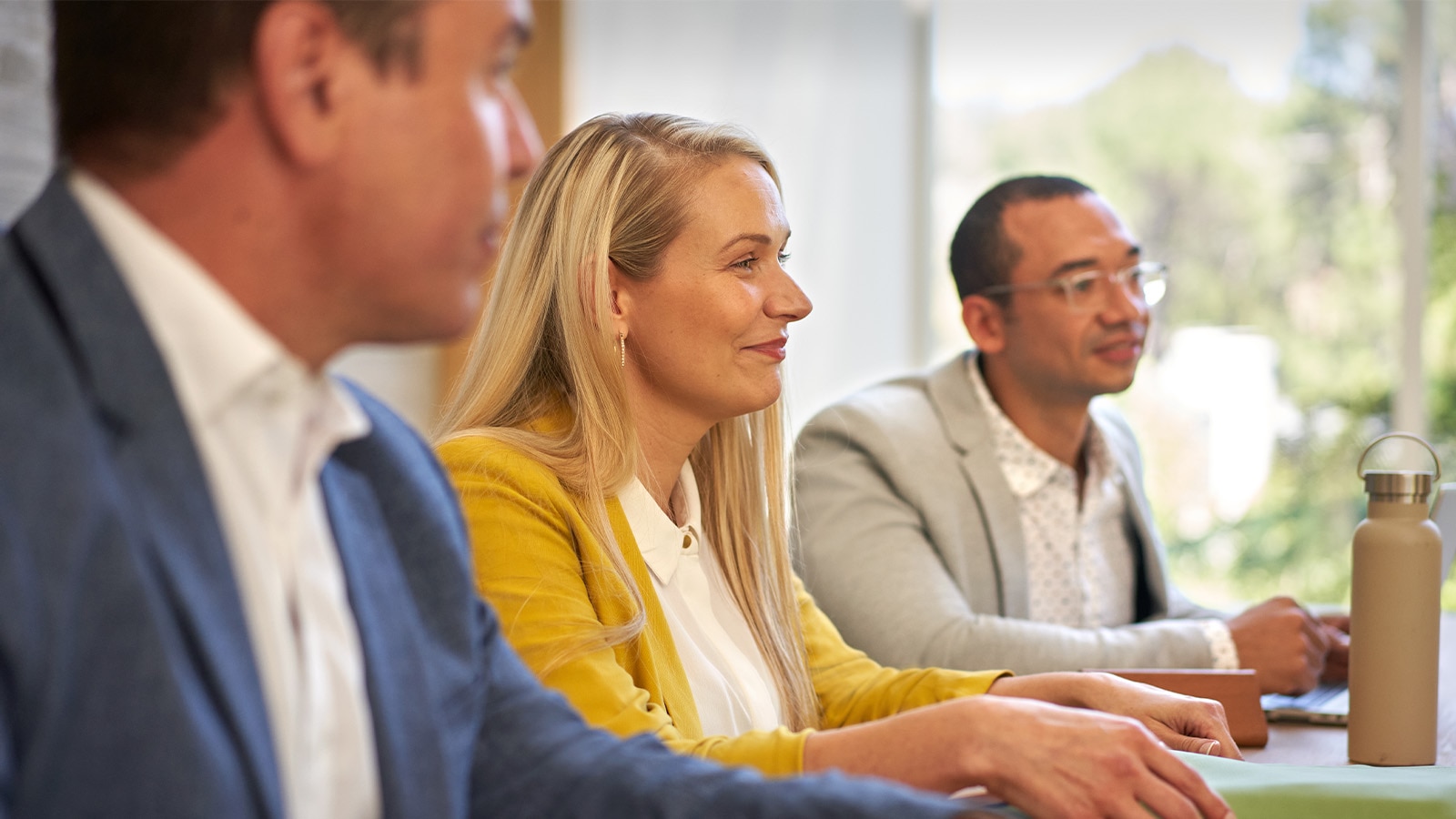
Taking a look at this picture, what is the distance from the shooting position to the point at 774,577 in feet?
5.19

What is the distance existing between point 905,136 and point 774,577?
120 inches

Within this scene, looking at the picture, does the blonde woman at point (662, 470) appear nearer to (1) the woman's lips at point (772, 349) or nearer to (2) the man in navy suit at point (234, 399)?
(1) the woman's lips at point (772, 349)

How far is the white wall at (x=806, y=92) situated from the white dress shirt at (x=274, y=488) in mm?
3557

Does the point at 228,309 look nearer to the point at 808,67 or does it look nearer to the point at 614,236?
the point at 614,236

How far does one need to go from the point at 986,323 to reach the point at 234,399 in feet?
5.96

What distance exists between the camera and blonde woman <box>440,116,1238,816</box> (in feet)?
3.98

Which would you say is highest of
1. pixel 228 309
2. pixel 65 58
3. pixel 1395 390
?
pixel 65 58

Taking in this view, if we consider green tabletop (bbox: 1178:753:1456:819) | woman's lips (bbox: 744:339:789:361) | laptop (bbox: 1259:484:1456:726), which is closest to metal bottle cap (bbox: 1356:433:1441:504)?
laptop (bbox: 1259:484:1456:726)

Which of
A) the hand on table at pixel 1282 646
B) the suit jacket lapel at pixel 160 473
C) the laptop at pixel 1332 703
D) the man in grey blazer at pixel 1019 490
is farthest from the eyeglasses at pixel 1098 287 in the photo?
the suit jacket lapel at pixel 160 473

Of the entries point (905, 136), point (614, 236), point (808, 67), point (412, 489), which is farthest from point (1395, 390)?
point (412, 489)

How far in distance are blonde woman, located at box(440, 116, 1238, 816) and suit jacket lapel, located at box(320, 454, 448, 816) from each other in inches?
15.1

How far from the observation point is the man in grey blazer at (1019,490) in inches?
70.2

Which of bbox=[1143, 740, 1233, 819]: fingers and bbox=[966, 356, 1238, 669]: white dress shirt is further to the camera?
bbox=[966, 356, 1238, 669]: white dress shirt

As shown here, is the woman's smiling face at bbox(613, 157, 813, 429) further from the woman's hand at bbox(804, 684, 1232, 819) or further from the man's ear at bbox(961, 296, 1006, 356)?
the man's ear at bbox(961, 296, 1006, 356)
